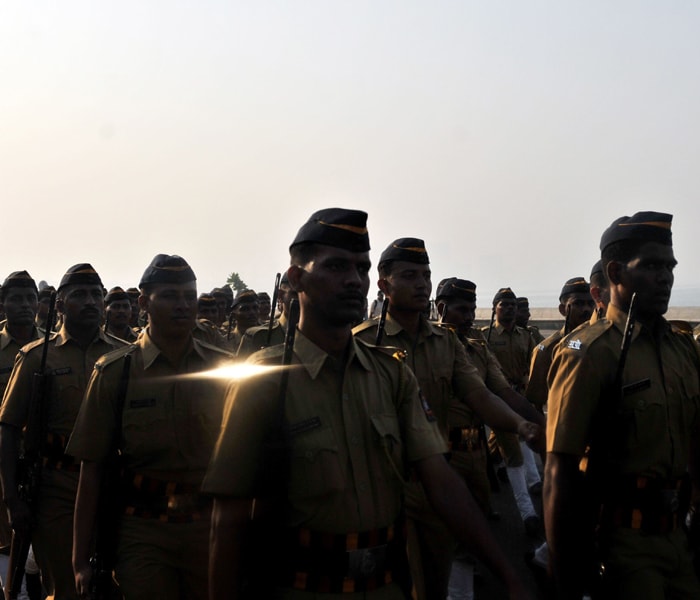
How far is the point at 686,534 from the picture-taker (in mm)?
4172

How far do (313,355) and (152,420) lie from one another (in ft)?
6.56

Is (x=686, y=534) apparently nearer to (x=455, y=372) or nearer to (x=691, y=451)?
(x=691, y=451)

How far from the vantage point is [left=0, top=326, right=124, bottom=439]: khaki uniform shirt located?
6199 millimetres

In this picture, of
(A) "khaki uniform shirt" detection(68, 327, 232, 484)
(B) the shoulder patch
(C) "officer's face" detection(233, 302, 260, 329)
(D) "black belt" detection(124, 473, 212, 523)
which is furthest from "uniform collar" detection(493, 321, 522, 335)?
(B) the shoulder patch

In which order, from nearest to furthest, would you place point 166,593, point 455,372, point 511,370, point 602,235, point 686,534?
point 686,534 → point 602,235 → point 166,593 → point 455,372 → point 511,370

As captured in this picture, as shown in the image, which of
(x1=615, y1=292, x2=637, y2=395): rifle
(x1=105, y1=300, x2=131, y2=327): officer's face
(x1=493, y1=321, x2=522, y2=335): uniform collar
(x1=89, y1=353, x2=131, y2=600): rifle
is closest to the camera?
(x1=615, y1=292, x2=637, y2=395): rifle

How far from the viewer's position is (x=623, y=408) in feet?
13.2

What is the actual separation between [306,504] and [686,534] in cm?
207

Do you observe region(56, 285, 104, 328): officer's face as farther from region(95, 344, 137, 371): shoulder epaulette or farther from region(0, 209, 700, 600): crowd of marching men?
region(95, 344, 137, 371): shoulder epaulette

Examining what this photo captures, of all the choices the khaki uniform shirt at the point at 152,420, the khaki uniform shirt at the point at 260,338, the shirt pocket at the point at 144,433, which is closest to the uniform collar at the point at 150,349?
the khaki uniform shirt at the point at 152,420

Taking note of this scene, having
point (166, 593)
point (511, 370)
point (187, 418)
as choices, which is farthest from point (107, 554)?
point (511, 370)

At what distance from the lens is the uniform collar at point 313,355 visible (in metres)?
3.36

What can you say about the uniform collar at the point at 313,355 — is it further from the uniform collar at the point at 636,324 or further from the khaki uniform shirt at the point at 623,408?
the uniform collar at the point at 636,324

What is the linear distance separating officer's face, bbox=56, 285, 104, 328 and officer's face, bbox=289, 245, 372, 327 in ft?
12.2
